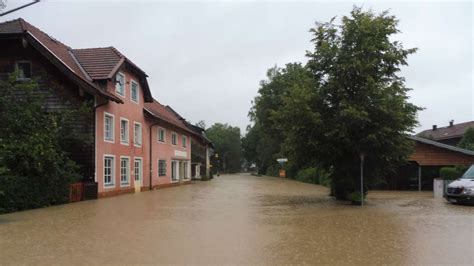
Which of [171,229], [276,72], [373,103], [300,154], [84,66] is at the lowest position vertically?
[171,229]

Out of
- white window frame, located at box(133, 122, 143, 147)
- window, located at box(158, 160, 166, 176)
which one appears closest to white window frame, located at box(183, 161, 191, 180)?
window, located at box(158, 160, 166, 176)

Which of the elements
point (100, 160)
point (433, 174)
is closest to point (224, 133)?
point (433, 174)

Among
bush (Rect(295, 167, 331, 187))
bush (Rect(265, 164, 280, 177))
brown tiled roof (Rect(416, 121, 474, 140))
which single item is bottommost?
bush (Rect(265, 164, 280, 177))

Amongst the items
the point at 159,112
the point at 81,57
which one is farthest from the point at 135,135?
the point at 159,112

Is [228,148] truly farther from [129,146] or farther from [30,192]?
[30,192]

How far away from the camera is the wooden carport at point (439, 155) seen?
3225 centimetres

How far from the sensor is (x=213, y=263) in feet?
27.4

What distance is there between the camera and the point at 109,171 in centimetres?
2602

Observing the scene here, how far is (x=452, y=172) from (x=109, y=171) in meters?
19.6

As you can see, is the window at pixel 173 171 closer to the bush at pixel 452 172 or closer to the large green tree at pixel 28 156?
the large green tree at pixel 28 156

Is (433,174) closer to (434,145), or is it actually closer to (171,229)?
(434,145)

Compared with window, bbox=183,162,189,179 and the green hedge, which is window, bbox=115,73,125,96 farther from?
window, bbox=183,162,189,179

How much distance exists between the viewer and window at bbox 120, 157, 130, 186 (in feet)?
91.1

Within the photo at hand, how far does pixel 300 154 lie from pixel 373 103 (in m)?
3.74
